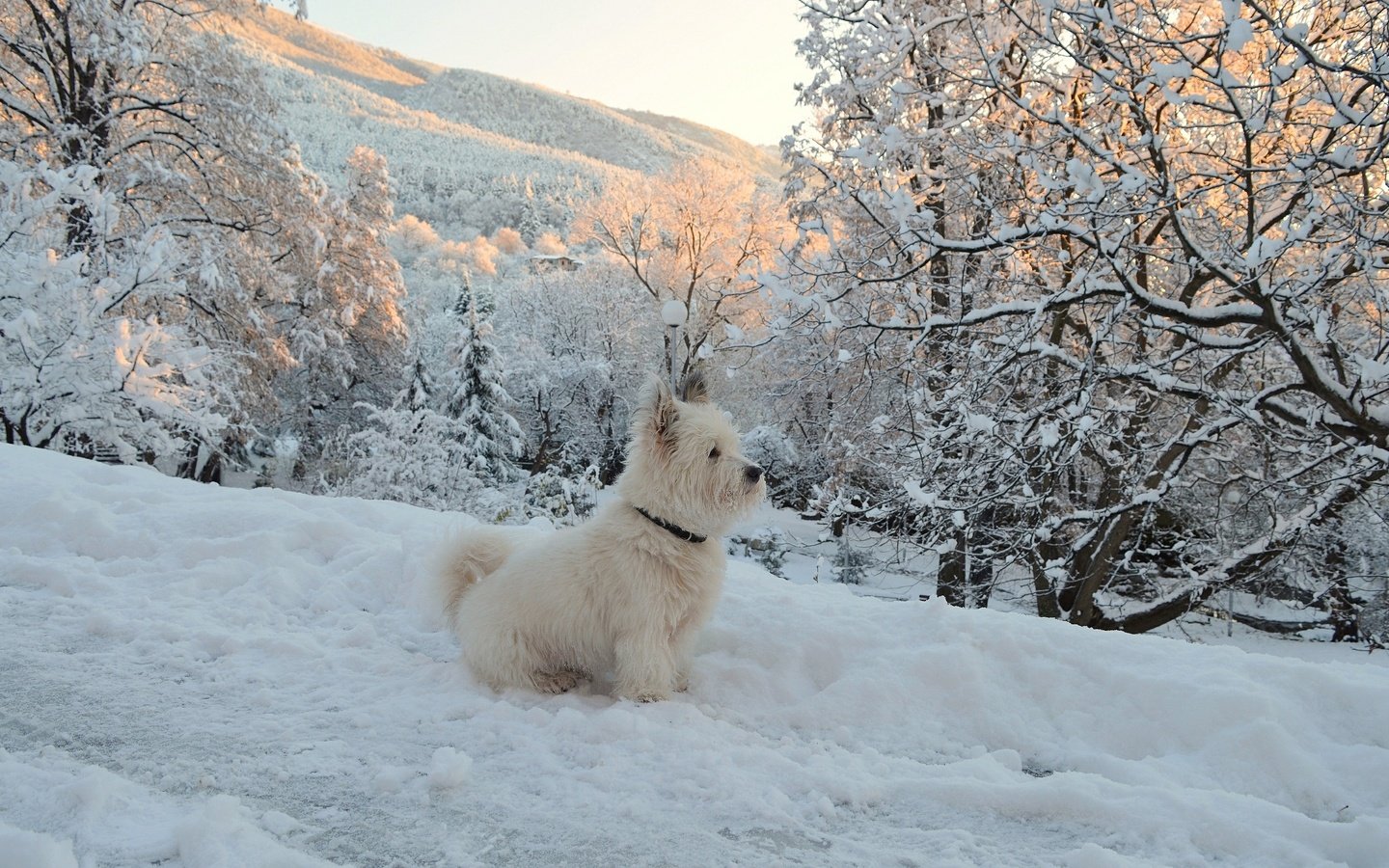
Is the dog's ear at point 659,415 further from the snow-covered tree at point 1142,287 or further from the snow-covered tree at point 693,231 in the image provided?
the snow-covered tree at point 693,231

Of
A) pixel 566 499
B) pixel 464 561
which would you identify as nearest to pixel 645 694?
pixel 464 561

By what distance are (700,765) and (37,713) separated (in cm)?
247

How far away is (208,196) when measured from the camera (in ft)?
59.2

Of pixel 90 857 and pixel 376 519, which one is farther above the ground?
pixel 90 857

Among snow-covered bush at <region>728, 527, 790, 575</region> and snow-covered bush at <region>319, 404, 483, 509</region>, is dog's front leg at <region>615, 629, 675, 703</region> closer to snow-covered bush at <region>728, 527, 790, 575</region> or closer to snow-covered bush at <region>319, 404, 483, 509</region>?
snow-covered bush at <region>319, 404, 483, 509</region>

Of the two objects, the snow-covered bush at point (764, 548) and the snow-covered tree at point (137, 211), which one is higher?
the snow-covered tree at point (137, 211)

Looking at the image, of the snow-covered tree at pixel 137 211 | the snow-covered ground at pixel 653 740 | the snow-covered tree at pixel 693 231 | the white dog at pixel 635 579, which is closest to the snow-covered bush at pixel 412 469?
the snow-covered tree at pixel 137 211

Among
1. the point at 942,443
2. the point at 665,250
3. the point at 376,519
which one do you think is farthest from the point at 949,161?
the point at 665,250

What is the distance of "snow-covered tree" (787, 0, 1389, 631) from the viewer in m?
4.57

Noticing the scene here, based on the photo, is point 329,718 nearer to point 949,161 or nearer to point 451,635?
point 451,635

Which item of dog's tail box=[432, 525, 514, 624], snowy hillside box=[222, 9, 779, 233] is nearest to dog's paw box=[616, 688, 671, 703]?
dog's tail box=[432, 525, 514, 624]

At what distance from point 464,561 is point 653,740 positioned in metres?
1.79

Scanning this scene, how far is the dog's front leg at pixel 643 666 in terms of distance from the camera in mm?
3637

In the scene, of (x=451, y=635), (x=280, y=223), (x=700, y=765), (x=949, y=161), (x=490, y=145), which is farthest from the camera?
(x=490, y=145)
